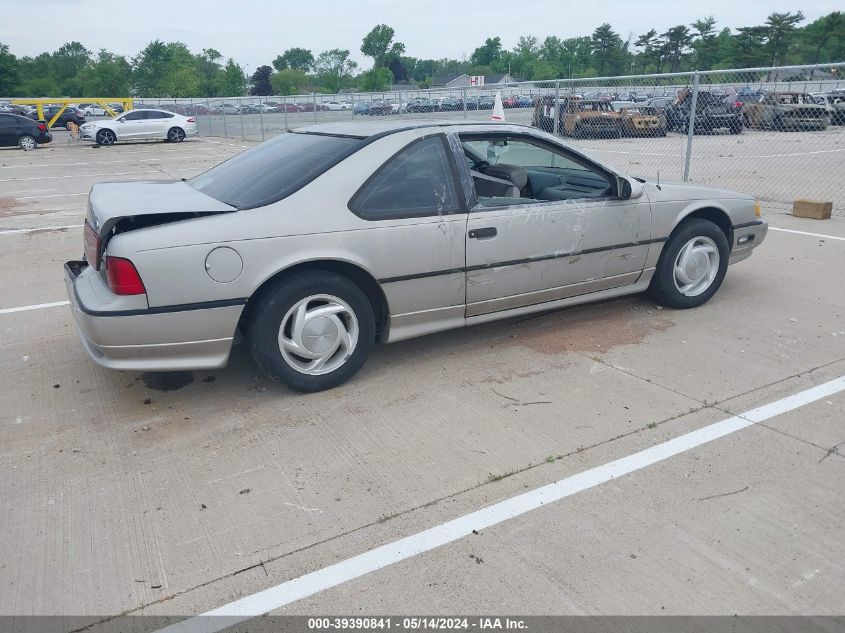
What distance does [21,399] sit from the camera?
412cm

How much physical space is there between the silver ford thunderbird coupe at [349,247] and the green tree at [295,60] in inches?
5894

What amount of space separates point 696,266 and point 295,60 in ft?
499

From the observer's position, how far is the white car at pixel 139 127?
86.7ft

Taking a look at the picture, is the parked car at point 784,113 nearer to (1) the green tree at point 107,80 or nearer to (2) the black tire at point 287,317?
(2) the black tire at point 287,317

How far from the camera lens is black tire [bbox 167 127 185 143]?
90.6ft

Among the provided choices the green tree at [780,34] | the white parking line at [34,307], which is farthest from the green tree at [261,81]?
the white parking line at [34,307]

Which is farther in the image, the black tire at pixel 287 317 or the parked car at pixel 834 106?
the parked car at pixel 834 106

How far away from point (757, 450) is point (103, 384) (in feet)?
12.2

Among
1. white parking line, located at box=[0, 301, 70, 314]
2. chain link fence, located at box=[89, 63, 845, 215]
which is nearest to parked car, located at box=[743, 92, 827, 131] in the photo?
chain link fence, located at box=[89, 63, 845, 215]

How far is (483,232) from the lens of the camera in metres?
4.36

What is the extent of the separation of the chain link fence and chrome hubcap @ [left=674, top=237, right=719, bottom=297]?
21.9 ft

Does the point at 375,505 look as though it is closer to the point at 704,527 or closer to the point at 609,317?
the point at 704,527

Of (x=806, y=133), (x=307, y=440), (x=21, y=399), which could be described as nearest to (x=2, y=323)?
(x=21, y=399)

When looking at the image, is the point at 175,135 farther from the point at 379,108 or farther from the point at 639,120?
the point at 639,120
